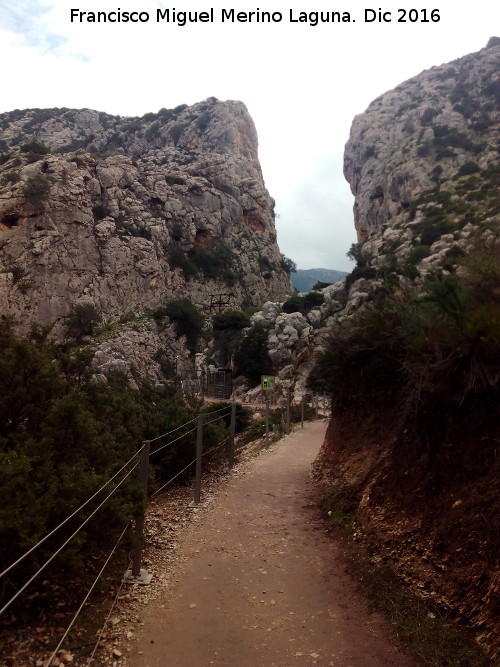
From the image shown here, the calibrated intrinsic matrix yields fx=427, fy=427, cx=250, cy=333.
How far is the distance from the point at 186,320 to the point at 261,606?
146 feet

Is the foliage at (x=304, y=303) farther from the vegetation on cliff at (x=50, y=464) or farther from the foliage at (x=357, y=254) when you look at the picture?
the vegetation on cliff at (x=50, y=464)

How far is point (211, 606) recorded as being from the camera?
422cm

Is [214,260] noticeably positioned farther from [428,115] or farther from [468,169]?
[428,115]

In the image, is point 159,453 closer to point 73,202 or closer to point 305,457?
point 305,457

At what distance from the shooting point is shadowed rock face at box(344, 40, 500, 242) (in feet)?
197

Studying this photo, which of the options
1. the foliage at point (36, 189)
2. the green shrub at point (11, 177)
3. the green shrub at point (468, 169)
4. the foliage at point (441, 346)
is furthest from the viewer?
the green shrub at point (468, 169)

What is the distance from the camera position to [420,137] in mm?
67312

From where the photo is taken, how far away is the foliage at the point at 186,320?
156 feet

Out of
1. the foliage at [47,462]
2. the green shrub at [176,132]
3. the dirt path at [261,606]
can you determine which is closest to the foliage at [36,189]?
the foliage at [47,462]

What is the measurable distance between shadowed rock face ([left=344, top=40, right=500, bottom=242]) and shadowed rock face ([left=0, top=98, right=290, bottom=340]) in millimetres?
19060

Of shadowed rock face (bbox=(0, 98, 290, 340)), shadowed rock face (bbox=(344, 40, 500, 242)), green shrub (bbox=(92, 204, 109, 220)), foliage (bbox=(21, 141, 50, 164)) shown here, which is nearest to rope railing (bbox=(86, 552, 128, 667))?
shadowed rock face (bbox=(0, 98, 290, 340))

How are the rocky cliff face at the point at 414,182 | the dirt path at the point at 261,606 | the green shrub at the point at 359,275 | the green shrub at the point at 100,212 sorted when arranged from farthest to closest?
the green shrub at the point at 100,212 < the green shrub at the point at 359,275 < the rocky cliff face at the point at 414,182 < the dirt path at the point at 261,606

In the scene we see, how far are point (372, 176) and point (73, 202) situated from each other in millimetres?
51307

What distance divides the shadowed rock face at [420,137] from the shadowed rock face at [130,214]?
1906 centimetres
